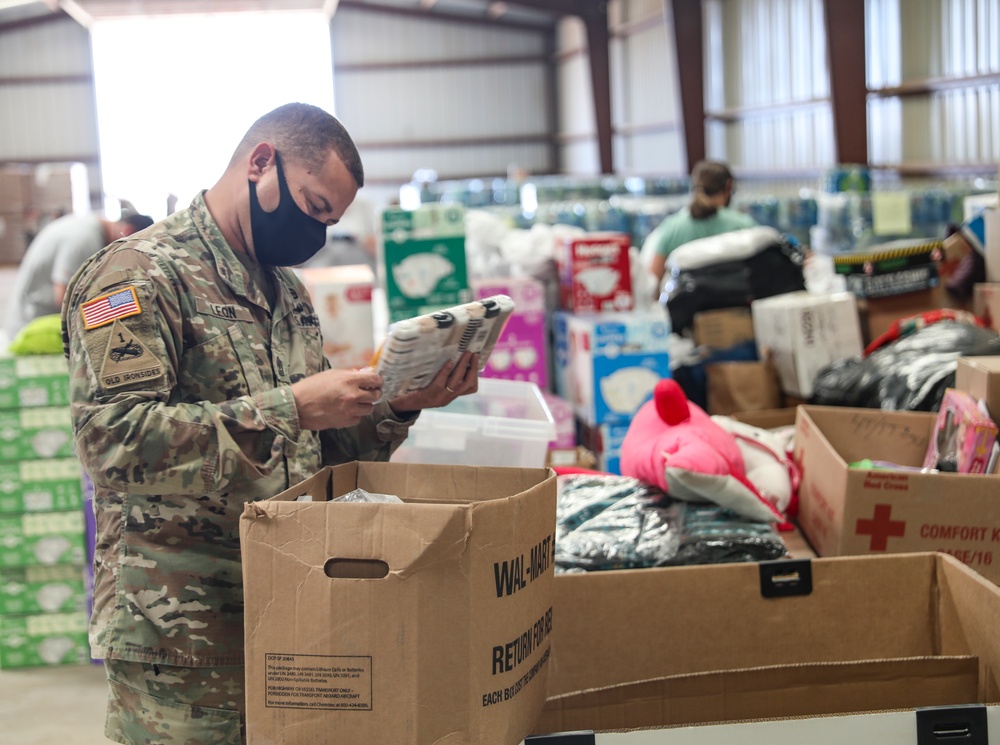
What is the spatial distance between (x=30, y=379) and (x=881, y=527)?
113 inches

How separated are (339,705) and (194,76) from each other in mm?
19128

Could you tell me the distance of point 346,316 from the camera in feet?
13.3

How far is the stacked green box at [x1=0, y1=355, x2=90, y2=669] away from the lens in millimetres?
3764

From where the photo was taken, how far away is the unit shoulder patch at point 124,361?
146 centimetres

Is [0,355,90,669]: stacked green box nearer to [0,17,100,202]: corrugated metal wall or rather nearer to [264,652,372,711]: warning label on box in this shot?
[264,652,372,711]: warning label on box

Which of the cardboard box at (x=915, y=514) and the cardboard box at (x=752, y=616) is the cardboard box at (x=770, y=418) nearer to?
the cardboard box at (x=915, y=514)

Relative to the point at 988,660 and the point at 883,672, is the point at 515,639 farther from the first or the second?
the point at 988,660

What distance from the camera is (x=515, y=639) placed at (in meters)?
1.35

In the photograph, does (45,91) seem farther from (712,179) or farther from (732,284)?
(732,284)

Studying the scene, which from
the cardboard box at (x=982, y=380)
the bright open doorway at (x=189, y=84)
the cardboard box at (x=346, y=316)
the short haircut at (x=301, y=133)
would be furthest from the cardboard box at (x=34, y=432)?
the bright open doorway at (x=189, y=84)

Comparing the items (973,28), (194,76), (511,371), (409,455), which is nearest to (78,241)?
(511,371)

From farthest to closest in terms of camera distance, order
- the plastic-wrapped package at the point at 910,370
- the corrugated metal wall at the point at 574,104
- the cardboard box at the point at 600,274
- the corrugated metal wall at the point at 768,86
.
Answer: the corrugated metal wall at the point at 574,104, the corrugated metal wall at the point at 768,86, the cardboard box at the point at 600,274, the plastic-wrapped package at the point at 910,370

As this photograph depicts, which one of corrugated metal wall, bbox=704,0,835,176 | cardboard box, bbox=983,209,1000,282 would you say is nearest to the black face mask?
cardboard box, bbox=983,209,1000,282

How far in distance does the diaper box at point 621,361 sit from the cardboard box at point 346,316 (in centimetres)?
85
